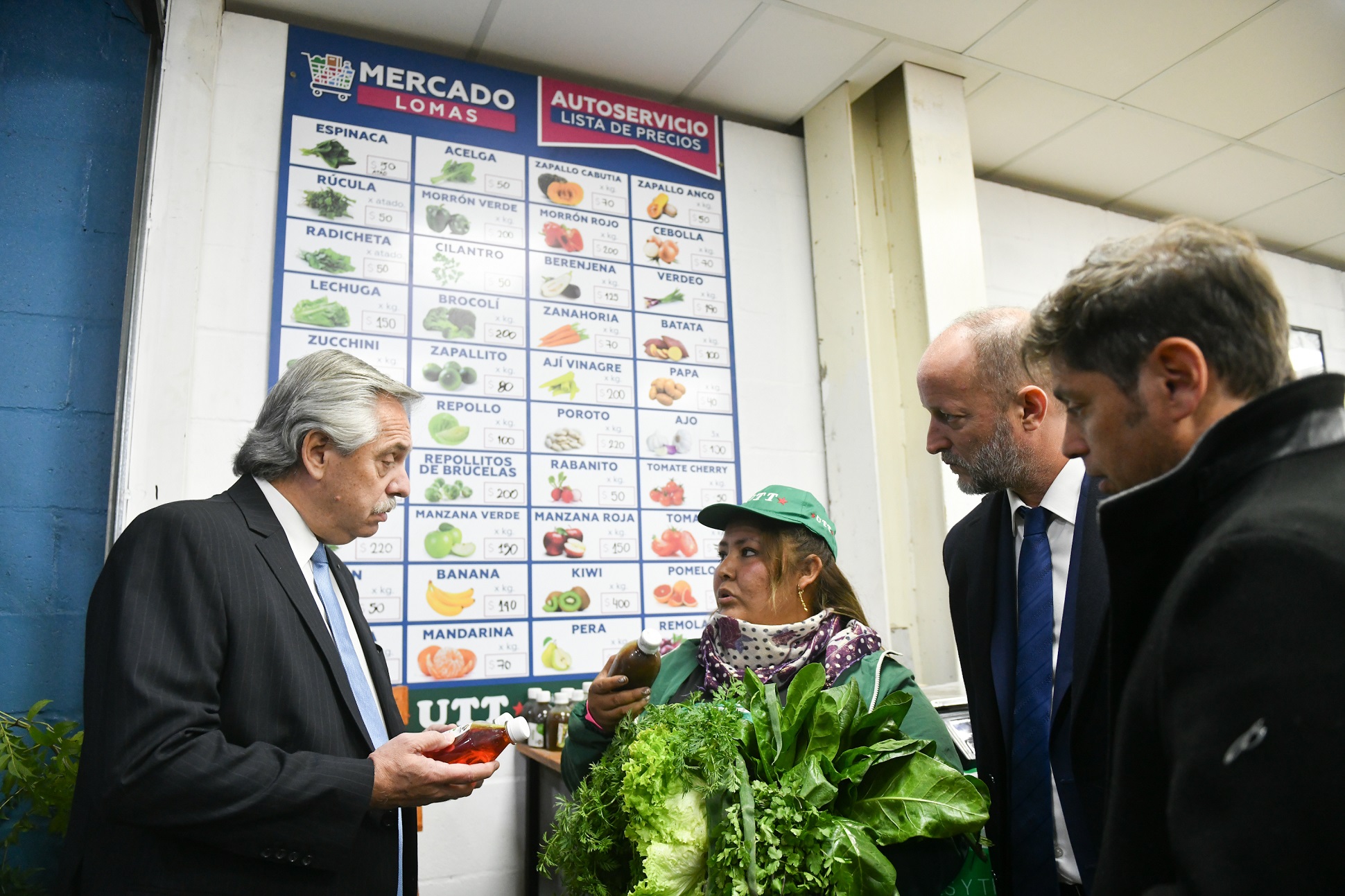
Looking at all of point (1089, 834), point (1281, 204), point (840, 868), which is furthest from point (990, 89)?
point (840, 868)

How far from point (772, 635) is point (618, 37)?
2241 mm

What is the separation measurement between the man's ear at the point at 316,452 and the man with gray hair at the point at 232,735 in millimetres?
25

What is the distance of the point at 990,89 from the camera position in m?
3.35

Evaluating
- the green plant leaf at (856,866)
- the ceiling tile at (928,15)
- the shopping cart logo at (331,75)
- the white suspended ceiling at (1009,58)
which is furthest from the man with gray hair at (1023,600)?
the shopping cart logo at (331,75)

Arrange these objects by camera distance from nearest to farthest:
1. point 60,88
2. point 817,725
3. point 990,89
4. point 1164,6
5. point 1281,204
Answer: point 817,725 → point 60,88 → point 1164,6 → point 990,89 → point 1281,204

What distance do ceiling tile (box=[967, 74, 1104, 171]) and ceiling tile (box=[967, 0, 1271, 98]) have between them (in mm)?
80

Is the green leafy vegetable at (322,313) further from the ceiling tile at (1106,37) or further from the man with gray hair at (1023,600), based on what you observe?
the ceiling tile at (1106,37)

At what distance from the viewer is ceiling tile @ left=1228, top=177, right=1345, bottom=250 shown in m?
4.25

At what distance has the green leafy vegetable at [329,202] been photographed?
2615 mm

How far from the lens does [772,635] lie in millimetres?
1616

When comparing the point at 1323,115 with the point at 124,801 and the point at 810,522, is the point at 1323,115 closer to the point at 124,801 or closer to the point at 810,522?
the point at 810,522

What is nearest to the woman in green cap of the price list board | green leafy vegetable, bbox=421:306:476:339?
the price list board

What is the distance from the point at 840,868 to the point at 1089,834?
47 cm

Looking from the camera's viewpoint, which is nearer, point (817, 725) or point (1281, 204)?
point (817, 725)
